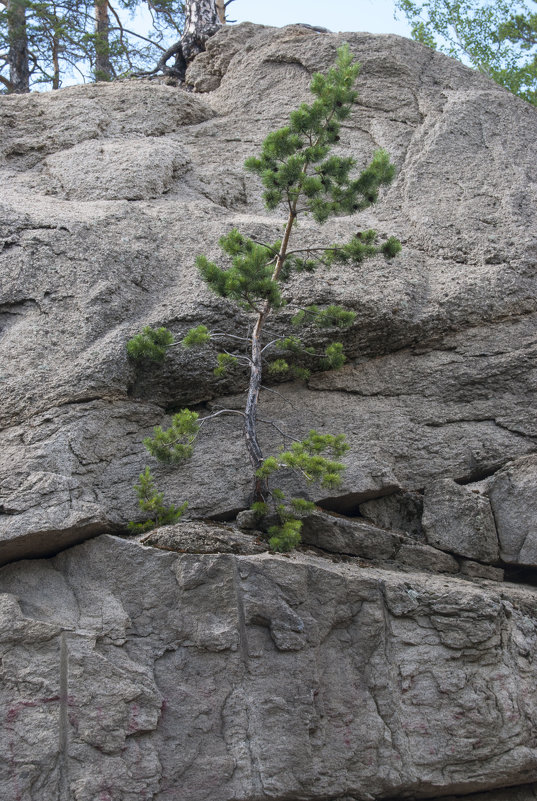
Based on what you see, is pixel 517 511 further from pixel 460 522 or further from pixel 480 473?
pixel 480 473

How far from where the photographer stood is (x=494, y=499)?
23.5 feet

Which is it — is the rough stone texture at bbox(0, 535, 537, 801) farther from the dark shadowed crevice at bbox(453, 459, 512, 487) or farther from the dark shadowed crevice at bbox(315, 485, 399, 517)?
the dark shadowed crevice at bbox(453, 459, 512, 487)

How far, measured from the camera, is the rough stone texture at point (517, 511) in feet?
22.9

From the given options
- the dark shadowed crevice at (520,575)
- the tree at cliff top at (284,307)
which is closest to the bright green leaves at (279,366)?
the tree at cliff top at (284,307)

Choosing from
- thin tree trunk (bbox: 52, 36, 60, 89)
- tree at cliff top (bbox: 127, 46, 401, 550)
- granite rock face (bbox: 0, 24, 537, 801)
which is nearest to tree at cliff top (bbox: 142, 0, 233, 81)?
granite rock face (bbox: 0, 24, 537, 801)

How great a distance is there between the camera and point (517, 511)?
7051 millimetres

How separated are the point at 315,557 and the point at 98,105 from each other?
695cm

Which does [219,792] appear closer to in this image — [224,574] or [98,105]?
[224,574]

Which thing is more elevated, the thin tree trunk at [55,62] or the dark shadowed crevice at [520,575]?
the thin tree trunk at [55,62]

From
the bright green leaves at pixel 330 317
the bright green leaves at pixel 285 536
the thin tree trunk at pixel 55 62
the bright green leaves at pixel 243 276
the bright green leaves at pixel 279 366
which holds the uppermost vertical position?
the thin tree trunk at pixel 55 62

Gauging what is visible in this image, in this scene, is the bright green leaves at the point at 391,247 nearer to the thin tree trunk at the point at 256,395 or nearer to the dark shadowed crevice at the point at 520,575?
the thin tree trunk at the point at 256,395

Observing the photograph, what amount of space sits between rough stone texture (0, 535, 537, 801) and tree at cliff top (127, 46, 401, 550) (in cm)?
73

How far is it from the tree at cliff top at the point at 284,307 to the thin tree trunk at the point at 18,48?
1013 centimetres

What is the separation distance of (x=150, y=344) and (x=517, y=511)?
3.46 m
